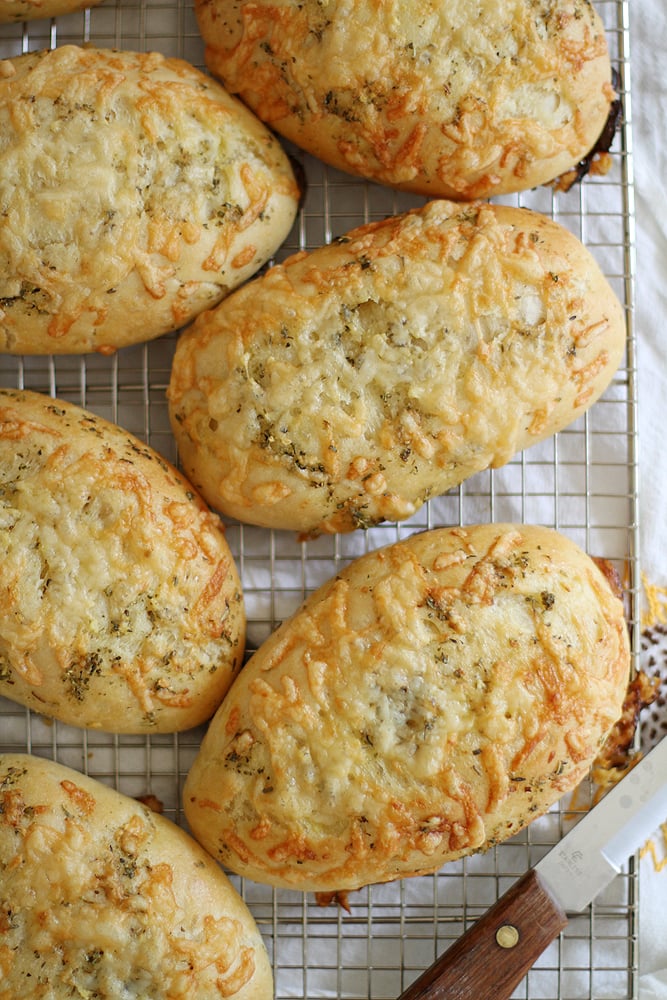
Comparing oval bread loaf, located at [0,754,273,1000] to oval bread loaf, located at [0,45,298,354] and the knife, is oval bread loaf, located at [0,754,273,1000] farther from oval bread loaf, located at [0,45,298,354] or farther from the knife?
oval bread loaf, located at [0,45,298,354]

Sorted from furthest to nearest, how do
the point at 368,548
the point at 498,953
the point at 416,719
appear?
the point at 368,548, the point at 498,953, the point at 416,719

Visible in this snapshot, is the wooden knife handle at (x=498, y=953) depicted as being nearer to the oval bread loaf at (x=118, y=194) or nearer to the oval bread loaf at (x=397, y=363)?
the oval bread loaf at (x=397, y=363)

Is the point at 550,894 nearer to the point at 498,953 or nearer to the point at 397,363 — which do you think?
the point at 498,953

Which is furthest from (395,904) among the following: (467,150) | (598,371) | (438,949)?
(467,150)

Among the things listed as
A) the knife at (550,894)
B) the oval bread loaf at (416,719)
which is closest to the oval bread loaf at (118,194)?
the oval bread loaf at (416,719)

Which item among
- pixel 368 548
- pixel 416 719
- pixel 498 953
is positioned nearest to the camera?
pixel 416 719

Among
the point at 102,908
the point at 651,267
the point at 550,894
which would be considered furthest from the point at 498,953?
the point at 651,267
